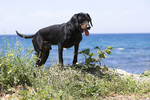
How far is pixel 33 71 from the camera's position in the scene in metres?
4.66

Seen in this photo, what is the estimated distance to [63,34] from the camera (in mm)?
6086

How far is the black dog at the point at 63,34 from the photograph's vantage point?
5871 millimetres

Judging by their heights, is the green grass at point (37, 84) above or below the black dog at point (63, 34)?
below

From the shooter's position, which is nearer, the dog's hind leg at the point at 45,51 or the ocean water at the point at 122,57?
the ocean water at the point at 122,57

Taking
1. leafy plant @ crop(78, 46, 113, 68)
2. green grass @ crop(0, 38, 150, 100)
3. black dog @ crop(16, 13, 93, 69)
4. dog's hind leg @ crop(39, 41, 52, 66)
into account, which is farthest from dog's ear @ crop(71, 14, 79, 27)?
green grass @ crop(0, 38, 150, 100)

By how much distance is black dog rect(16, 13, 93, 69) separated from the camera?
587 centimetres

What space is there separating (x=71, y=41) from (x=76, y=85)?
6.37ft

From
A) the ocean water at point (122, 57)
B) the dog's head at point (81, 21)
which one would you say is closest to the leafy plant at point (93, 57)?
the ocean water at point (122, 57)

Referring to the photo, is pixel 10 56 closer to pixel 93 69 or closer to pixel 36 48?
pixel 36 48

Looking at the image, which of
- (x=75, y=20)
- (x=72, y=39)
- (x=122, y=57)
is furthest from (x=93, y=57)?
(x=122, y=57)

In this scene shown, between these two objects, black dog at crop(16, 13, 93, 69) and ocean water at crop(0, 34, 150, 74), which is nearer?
black dog at crop(16, 13, 93, 69)

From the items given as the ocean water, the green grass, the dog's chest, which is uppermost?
the dog's chest

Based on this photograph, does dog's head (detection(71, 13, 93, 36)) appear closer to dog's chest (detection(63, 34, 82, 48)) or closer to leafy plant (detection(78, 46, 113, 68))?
dog's chest (detection(63, 34, 82, 48))

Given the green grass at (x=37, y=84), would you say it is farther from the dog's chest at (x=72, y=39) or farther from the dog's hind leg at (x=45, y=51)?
the dog's hind leg at (x=45, y=51)
